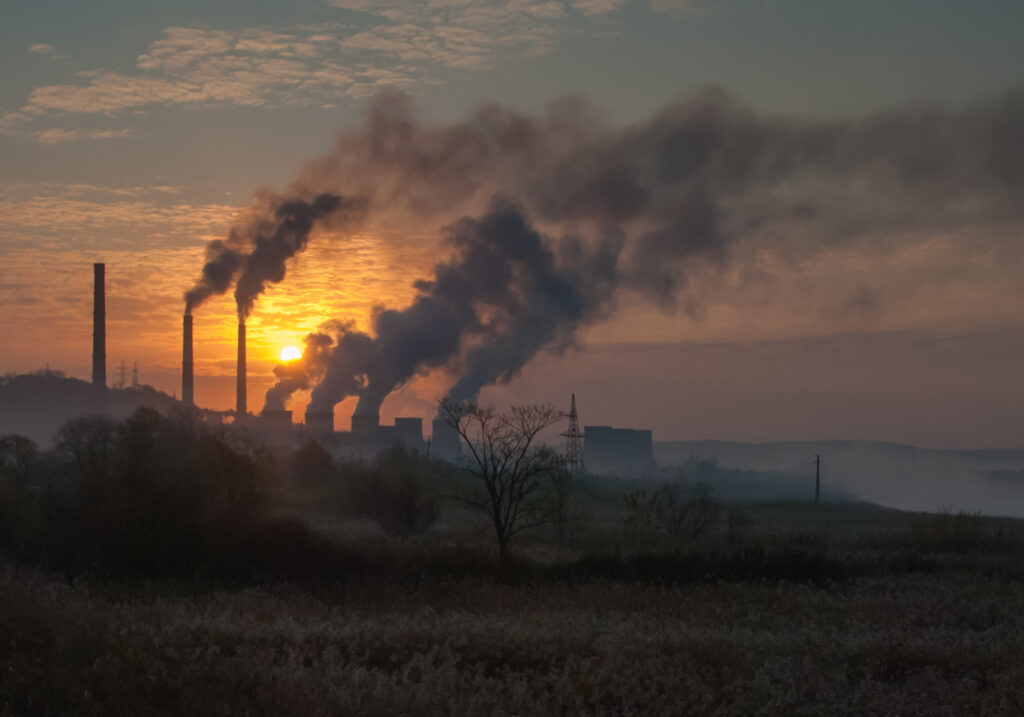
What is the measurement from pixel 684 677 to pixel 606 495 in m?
79.1

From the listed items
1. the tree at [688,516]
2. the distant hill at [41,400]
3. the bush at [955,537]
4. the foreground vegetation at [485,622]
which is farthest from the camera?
the distant hill at [41,400]

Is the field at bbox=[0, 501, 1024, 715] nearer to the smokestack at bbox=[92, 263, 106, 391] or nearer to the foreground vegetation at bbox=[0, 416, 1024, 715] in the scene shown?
the foreground vegetation at bbox=[0, 416, 1024, 715]

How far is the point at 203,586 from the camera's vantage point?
69.5 ft

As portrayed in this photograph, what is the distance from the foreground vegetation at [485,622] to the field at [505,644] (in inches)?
1.9

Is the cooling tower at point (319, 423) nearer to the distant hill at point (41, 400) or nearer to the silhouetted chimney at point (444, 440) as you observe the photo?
the silhouetted chimney at point (444, 440)

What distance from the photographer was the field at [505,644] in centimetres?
902

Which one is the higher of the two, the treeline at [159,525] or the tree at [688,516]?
the treeline at [159,525]

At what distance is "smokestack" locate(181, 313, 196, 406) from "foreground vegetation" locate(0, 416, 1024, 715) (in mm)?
54066

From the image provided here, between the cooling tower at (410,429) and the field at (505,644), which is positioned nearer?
the field at (505,644)

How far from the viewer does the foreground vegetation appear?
9328 mm

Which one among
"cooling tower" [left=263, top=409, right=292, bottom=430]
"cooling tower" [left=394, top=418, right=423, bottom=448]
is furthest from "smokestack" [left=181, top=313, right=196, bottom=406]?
"cooling tower" [left=394, top=418, right=423, bottom=448]

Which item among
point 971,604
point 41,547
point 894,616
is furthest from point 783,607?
point 41,547

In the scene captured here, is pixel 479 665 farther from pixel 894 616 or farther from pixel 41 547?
pixel 41 547

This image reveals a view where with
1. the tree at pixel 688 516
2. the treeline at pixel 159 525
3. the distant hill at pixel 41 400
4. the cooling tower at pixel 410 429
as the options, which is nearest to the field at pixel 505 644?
the treeline at pixel 159 525
